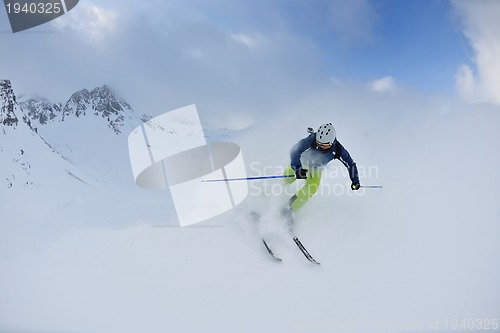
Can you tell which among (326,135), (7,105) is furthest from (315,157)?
(7,105)

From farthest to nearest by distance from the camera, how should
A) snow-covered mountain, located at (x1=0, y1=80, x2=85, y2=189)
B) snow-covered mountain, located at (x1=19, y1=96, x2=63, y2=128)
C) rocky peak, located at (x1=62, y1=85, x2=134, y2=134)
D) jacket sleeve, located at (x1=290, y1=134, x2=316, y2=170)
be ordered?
rocky peak, located at (x1=62, y1=85, x2=134, y2=134) < snow-covered mountain, located at (x1=19, y1=96, x2=63, y2=128) < snow-covered mountain, located at (x1=0, y1=80, x2=85, y2=189) < jacket sleeve, located at (x1=290, y1=134, x2=316, y2=170)

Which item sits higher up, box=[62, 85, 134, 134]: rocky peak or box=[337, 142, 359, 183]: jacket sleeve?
box=[62, 85, 134, 134]: rocky peak

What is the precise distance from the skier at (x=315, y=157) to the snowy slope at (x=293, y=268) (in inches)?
26.3

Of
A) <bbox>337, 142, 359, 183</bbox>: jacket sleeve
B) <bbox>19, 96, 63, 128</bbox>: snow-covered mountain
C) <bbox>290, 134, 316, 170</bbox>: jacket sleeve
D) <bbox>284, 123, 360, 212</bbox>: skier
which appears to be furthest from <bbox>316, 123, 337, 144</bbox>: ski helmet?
<bbox>19, 96, 63, 128</bbox>: snow-covered mountain

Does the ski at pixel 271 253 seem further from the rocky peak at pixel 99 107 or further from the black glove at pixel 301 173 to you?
the rocky peak at pixel 99 107

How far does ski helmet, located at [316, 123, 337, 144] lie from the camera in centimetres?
430

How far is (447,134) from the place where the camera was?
23.3ft

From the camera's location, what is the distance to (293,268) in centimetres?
460

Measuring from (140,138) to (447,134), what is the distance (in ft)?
23.6

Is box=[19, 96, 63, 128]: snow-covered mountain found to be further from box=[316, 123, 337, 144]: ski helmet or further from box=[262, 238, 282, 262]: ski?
box=[316, 123, 337, 144]: ski helmet

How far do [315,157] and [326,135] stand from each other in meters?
0.39

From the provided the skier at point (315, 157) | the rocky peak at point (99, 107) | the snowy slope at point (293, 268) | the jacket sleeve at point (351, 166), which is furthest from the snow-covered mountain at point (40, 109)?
the jacket sleeve at point (351, 166)

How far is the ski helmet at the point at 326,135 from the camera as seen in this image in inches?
169

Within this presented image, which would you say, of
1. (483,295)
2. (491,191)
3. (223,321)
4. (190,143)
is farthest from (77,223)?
(491,191)
